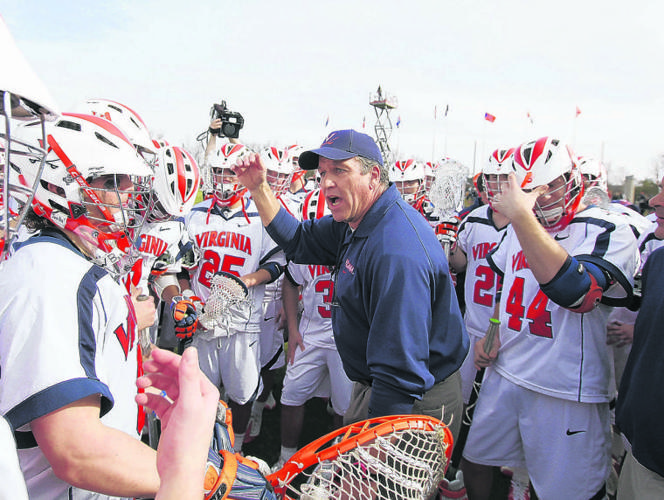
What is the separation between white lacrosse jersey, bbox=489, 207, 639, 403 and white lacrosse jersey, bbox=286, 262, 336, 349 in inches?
69.8

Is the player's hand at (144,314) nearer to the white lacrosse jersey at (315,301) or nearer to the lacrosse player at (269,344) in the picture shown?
the white lacrosse jersey at (315,301)

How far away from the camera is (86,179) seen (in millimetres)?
1931

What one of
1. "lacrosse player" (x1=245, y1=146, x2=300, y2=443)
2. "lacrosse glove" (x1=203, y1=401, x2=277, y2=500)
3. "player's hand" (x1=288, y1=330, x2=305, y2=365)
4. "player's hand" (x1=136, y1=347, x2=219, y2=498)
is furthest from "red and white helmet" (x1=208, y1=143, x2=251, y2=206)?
"player's hand" (x1=136, y1=347, x2=219, y2=498)

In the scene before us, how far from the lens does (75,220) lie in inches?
73.8

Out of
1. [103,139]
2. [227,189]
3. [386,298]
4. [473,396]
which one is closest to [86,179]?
[103,139]

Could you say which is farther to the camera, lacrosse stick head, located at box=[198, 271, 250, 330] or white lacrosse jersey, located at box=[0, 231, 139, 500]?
lacrosse stick head, located at box=[198, 271, 250, 330]

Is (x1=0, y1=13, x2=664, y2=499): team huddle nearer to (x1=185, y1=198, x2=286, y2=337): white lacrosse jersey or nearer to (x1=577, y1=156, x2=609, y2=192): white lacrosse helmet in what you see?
(x1=185, y1=198, x2=286, y2=337): white lacrosse jersey

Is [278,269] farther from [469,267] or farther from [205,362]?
[469,267]

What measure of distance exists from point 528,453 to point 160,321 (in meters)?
4.00

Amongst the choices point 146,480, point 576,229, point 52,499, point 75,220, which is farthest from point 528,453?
point 75,220

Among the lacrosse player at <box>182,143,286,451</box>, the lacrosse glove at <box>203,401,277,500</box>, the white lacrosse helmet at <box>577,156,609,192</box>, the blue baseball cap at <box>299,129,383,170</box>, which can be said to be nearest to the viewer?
the lacrosse glove at <box>203,401,277,500</box>

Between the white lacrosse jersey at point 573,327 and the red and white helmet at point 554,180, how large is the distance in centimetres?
11

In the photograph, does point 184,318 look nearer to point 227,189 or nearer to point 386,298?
point 227,189

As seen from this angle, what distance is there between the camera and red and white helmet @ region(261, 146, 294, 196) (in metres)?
6.31
